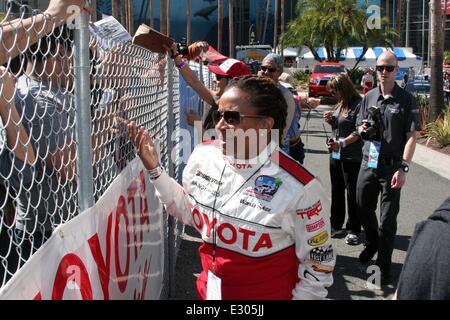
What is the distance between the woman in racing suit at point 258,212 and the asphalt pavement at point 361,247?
2459mm

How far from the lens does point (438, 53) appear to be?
15.1m

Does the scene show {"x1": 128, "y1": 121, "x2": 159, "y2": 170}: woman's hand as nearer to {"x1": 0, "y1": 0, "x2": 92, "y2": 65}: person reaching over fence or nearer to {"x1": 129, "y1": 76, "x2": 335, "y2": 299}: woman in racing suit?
{"x1": 129, "y1": 76, "x2": 335, "y2": 299}: woman in racing suit

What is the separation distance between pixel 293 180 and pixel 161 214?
1.94 meters

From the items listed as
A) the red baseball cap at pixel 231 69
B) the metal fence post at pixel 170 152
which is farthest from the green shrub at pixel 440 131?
the metal fence post at pixel 170 152

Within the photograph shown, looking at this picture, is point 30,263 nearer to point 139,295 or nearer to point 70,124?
point 70,124

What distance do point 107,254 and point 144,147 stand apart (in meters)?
0.67

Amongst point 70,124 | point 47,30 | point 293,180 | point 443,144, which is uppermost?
point 47,30

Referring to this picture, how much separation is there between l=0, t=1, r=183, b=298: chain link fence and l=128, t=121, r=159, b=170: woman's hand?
8 cm

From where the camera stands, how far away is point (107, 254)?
7.86 ft

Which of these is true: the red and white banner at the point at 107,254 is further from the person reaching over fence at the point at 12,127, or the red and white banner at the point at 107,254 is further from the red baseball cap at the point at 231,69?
the red baseball cap at the point at 231,69

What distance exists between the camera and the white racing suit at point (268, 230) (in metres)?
2.39

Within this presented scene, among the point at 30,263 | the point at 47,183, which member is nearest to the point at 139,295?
the point at 47,183

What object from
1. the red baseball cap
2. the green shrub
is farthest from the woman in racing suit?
the green shrub

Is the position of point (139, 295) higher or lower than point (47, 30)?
lower
